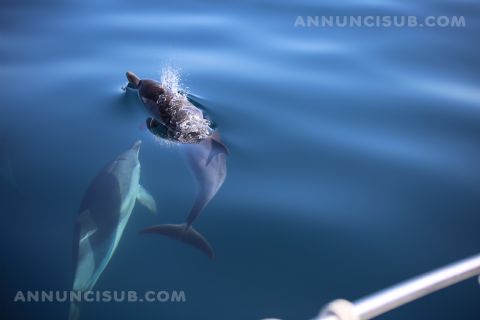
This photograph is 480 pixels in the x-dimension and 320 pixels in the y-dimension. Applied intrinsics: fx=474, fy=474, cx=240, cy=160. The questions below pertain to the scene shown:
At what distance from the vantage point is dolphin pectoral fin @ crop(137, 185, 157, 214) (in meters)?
4.56

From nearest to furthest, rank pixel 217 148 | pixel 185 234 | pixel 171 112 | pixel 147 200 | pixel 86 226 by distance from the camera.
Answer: pixel 185 234 → pixel 86 226 → pixel 147 200 → pixel 217 148 → pixel 171 112

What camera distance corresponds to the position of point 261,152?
5.24m

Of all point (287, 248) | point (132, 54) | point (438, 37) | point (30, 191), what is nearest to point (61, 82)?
point (132, 54)

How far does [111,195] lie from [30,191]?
829 millimetres

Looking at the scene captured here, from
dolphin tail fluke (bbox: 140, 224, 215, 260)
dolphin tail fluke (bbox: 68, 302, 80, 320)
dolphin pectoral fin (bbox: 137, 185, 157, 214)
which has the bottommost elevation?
dolphin tail fluke (bbox: 68, 302, 80, 320)

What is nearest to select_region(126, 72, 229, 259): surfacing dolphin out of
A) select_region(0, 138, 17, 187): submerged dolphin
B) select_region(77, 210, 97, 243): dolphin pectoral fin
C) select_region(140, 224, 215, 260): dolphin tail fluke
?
select_region(140, 224, 215, 260): dolphin tail fluke

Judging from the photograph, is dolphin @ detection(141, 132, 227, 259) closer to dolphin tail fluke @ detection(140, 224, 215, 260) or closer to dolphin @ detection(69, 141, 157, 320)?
dolphin tail fluke @ detection(140, 224, 215, 260)

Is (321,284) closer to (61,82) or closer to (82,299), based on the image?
→ (82,299)

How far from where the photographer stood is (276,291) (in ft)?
12.4

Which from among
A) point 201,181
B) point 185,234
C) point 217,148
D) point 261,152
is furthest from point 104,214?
point 261,152

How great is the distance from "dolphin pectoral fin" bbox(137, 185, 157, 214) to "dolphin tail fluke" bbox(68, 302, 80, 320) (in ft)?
3.87

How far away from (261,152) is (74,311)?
2.55 meters

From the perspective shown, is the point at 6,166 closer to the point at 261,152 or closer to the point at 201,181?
the point at 201,181

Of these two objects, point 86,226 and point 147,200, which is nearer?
point 86,226
